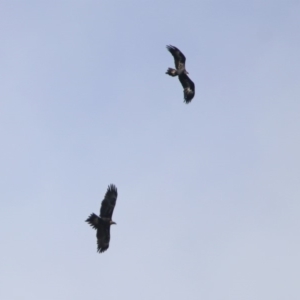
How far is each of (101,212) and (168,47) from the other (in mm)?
10212

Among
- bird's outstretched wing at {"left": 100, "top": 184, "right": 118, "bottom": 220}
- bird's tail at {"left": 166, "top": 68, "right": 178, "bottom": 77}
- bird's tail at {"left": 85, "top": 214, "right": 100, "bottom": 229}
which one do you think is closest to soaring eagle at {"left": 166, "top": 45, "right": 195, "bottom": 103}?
bird's tail at {"left": 166, "top": 68, "right": 178, "bottom": 77}

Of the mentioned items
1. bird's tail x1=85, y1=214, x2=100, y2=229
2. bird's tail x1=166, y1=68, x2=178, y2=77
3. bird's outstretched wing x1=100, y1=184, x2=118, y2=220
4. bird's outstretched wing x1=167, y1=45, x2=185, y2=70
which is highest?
bird's outstretched wing x1=167, y1=45, x2=185, y2=70

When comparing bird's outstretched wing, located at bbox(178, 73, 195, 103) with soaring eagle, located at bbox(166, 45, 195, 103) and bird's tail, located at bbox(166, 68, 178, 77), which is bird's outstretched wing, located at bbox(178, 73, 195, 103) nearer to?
soaring eagle, located at bbox(166, 45, 195, 103)

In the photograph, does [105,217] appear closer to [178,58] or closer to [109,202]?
[109,202]

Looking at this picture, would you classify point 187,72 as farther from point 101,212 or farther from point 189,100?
point 101,212

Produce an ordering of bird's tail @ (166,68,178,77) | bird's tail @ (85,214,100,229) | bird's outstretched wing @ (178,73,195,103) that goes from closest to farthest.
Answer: bird's tail @ (85,214,100,229) → bird's tail @ (166,68,178,77) → bird's outstretched wing @ (178,73,195,103)

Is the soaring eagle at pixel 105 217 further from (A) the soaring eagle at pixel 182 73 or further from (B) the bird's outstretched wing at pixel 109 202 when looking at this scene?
(A) the soaring eagle at pixel 182 73

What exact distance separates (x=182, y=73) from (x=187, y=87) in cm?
95

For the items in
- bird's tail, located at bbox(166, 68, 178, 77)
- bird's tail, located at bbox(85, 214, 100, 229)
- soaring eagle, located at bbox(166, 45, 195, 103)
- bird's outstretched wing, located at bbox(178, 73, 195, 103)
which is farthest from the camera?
bird's outstretched wing, located at bbox(178, 73, 195, 103)

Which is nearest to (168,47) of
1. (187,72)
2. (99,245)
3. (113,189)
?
(187,72)

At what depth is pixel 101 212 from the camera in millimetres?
34062

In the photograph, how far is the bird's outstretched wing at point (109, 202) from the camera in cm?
3412

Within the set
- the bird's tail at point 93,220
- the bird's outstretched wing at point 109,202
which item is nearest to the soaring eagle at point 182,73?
the bird's outstretched wing at point 109,202

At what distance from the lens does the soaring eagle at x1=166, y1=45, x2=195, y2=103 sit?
3691cm
